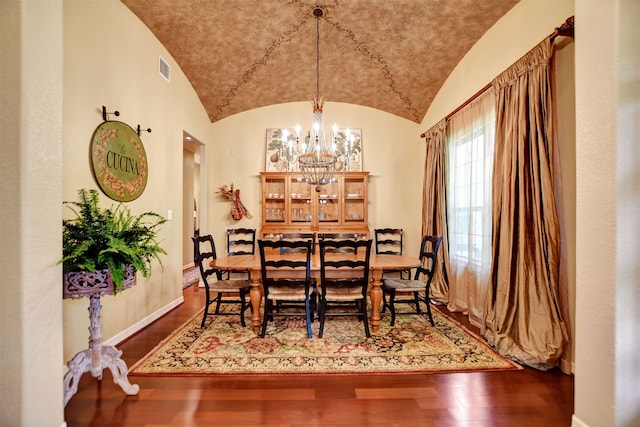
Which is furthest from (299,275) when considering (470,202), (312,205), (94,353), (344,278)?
(470,202)

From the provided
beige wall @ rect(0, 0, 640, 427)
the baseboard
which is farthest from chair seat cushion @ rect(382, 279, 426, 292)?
the baseboard

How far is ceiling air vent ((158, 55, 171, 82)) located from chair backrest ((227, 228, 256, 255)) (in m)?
2.25

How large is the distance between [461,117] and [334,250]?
2.39 m

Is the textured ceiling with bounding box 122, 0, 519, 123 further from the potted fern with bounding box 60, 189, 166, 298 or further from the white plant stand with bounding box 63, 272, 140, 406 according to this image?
the white plant stand with bounding box 63, 272, 140, 406

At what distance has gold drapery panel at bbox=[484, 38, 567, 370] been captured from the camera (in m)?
2.09

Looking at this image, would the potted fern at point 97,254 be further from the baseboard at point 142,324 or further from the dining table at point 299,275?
the baseboard at point 142,324

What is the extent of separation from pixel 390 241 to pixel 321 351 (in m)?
2.55

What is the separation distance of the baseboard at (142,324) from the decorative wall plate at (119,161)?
4.11 feet

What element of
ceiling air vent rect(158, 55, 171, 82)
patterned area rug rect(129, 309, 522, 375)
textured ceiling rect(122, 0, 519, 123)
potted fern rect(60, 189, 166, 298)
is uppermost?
textured ceiling rect(122, 0, 519, 123)

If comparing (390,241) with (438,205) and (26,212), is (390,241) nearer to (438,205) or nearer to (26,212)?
(438,205)

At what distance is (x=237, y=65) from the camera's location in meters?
3.79

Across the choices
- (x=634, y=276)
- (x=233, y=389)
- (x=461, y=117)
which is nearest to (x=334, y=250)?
(x=233, y=389)

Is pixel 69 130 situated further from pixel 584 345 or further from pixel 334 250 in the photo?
pixel 584 345

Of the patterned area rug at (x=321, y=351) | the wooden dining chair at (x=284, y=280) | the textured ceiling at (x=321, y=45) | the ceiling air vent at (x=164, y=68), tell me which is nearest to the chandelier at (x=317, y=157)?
the wooden dining chair at (x=284, y=280)
